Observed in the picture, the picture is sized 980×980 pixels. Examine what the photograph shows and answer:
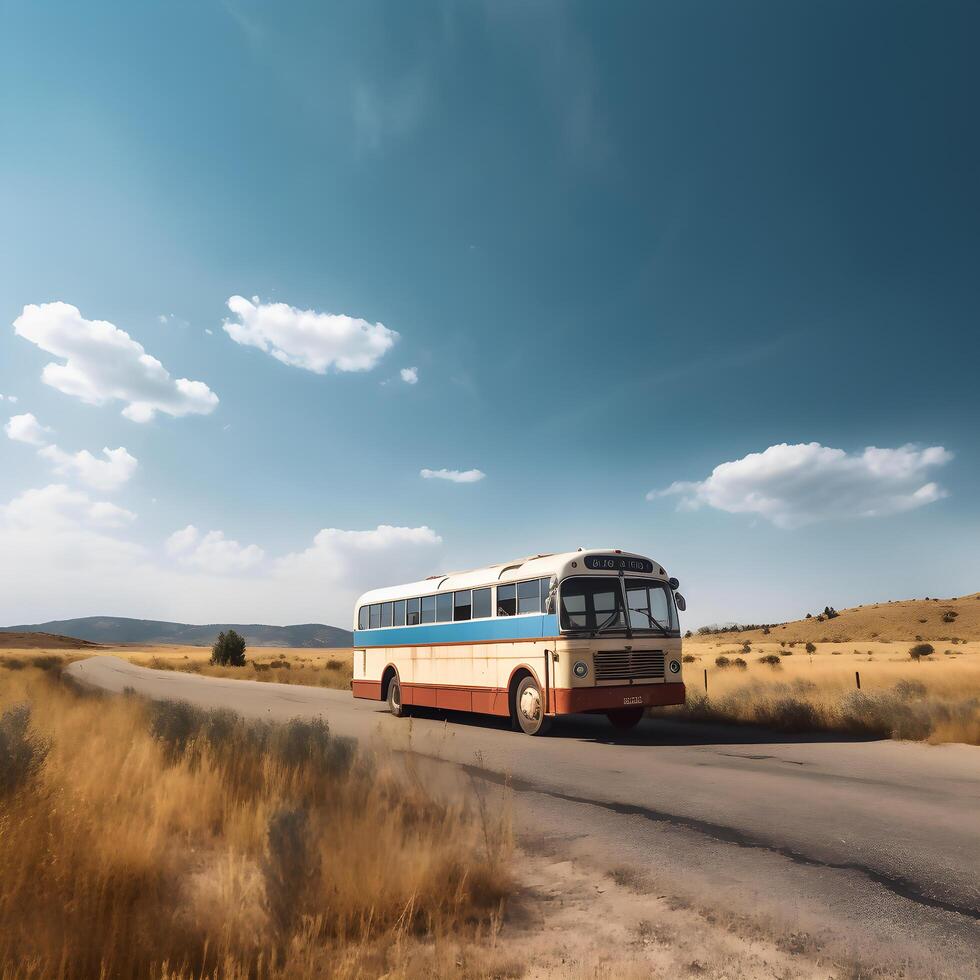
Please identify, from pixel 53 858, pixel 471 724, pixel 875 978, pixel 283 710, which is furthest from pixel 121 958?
pixel 283 710

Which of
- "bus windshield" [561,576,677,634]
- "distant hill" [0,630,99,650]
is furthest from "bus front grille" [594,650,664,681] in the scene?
"distant hill" [0,630,99,650]

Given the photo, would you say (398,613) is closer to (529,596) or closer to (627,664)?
(529,596)

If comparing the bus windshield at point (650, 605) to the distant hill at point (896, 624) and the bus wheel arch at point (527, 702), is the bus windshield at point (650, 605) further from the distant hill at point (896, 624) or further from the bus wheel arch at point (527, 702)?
the distant hill at point (896, 624)

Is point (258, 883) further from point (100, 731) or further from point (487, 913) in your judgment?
point (100, 731)

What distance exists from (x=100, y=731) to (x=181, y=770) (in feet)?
12.6

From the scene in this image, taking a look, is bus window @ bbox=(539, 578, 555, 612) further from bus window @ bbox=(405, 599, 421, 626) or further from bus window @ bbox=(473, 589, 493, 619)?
bus window @ bbox=(405, 599, 421, 626)

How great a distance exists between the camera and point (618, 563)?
1397cm

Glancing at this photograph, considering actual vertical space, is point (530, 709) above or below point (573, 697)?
below

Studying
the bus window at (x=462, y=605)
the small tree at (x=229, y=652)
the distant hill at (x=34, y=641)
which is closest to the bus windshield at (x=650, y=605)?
the bus window at (x=462, y=605)

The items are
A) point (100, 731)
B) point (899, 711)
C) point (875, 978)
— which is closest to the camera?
point (875, 978)

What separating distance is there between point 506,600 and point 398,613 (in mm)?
5585

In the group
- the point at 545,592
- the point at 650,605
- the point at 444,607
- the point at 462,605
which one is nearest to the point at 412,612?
the point at 444,607

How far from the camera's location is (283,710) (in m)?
20.1

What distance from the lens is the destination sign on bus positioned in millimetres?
13641
